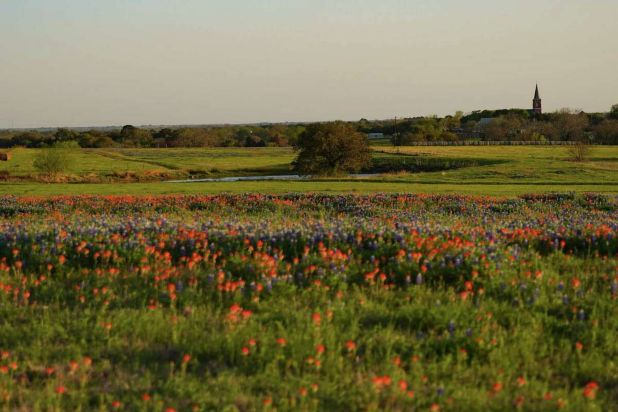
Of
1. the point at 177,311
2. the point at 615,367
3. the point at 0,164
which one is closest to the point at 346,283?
the point at 177,311

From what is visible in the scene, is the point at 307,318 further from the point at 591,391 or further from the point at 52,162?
the point at 52,162

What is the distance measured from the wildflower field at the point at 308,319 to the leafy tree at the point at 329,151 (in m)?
70.3

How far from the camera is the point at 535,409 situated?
5156 millimetres

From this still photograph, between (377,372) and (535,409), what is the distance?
1.42 m

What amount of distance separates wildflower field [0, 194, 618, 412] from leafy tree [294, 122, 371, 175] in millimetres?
70314

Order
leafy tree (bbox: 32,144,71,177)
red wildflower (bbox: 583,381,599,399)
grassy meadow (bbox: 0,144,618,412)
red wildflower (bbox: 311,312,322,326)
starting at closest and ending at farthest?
1. red wildflower (bbox: 583,381,599,399)
2. grassy meadow (bbox: 0,144,618,412)
3. red wildflower (bbox: 311,312,322,326)
4. leafy tree (bbox: 32,144,71,177)

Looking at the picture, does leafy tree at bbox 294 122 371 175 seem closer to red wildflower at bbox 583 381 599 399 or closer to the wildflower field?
the wildflower field

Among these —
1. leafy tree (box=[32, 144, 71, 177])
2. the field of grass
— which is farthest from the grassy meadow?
leafy tree (box=[32, 144, 71, 177])

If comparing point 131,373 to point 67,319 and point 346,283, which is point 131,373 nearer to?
point 67,319

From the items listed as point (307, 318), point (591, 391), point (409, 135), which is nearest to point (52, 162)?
point (307, 318)

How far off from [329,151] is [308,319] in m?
74.5

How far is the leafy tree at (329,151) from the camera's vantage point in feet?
265

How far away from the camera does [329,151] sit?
80625 millimetres

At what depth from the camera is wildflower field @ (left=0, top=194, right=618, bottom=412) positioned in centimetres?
537
